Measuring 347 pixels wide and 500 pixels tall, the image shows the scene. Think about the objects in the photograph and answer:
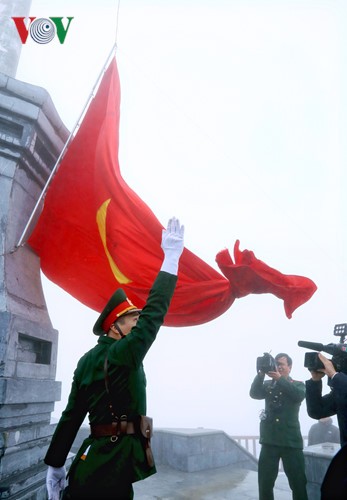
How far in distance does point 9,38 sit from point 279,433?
5.99m

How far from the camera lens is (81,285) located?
3965 millimetres

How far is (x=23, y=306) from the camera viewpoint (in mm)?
3514

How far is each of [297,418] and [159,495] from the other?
228cm

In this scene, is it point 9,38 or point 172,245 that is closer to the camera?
point 172,245

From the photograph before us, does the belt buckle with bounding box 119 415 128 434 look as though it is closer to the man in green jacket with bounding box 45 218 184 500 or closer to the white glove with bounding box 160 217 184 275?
the man in green jacket with bounding box 45 218 184 500

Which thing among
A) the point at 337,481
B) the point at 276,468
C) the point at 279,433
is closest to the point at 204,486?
the point at 276,468

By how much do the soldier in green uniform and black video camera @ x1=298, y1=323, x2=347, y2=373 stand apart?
6.52ft

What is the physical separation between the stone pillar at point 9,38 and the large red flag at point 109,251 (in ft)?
6.61

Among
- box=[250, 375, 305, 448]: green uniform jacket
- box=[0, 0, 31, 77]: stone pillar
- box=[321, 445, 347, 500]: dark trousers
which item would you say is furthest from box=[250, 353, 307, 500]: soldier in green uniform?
box=[0, 0, 31, 77]: stone pillar

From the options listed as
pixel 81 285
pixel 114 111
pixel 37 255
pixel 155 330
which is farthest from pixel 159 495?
pixel 114 111

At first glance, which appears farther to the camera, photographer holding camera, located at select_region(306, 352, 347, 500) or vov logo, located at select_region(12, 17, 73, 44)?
vov logo, located at select_region(12, 17, 73, 44)

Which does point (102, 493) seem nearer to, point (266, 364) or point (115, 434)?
point (115, 434)

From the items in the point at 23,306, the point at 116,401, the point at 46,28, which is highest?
the point at 46,28

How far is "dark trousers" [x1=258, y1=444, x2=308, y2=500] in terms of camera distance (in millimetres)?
4184
